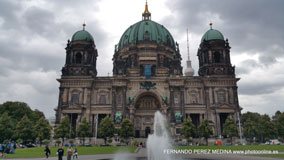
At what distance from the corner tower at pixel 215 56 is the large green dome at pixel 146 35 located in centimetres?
1324

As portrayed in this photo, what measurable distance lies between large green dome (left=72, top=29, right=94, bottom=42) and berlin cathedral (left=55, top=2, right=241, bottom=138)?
267mm

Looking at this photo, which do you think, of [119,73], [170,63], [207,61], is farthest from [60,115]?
[207,61]

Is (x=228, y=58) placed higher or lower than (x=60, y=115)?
higher

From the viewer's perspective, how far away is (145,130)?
6550cm

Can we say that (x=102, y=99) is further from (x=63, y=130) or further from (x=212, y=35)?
(x=212, y=35)

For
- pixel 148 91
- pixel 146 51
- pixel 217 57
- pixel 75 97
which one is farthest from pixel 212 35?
pixel 75 97

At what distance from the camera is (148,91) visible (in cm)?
6569

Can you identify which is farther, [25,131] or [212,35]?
[212,35]

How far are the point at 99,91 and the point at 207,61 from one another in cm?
2918

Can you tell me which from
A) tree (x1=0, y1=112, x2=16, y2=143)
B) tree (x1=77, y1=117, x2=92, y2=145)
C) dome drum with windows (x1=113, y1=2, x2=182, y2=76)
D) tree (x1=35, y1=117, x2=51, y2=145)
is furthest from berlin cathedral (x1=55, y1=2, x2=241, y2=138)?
tree (x1=0, y1=112, x2=16, y2=143)

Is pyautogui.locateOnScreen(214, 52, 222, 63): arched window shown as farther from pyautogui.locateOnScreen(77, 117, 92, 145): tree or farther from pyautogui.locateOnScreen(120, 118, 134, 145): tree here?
pyautogui.locateOnScreen(77, 117, 92, 145): tree

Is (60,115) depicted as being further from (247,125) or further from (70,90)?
(247,125)

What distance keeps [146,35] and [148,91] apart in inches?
781

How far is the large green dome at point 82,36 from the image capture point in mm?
70894
